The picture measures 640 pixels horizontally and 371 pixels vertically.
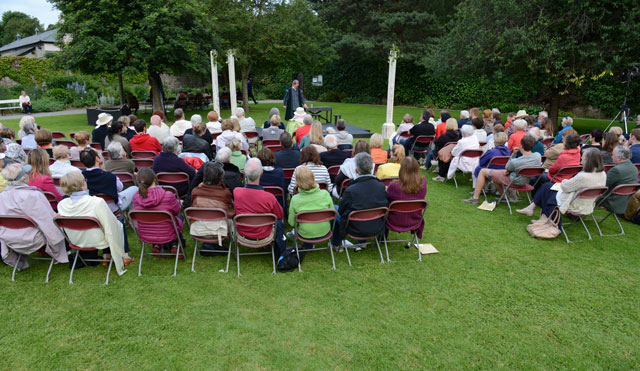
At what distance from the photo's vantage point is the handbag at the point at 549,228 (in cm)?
550

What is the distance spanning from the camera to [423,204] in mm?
4664

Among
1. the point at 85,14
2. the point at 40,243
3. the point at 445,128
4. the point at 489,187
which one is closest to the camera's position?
the point at 40,243

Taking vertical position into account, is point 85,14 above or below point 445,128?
above

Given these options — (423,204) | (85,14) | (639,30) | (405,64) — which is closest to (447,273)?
(423,204)

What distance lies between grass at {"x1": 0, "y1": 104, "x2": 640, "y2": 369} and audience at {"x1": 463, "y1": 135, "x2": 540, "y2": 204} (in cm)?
147

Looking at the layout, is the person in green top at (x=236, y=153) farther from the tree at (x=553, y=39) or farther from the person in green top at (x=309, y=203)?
the tree at (x=553, y=39)

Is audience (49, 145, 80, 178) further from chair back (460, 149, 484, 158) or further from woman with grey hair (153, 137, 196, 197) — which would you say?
chair back (460, 149, 484, 158)

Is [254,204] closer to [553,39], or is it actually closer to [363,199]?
[363,199]

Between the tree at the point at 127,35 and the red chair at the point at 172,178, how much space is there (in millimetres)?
11826

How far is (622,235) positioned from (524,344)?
3578mm

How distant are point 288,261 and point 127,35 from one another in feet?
48.6

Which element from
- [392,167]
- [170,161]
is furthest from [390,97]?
[170,161]

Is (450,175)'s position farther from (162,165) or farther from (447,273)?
(162,165)

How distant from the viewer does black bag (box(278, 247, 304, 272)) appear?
4598mm
